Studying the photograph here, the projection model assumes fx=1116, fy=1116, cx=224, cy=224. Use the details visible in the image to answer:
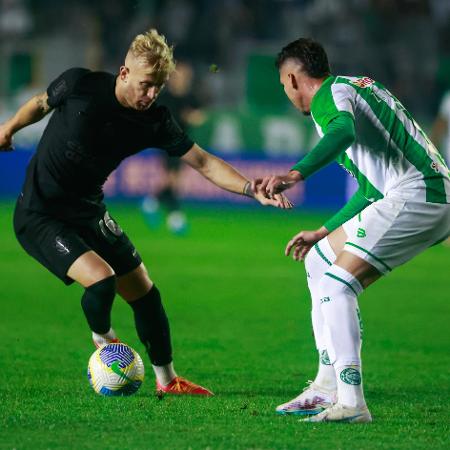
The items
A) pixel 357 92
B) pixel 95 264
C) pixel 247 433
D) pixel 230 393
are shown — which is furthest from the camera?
pixel 230 393

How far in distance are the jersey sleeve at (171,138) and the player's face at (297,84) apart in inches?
34.4

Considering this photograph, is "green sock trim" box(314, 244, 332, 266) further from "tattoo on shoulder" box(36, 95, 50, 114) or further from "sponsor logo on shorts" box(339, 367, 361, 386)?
"tattoo on shoulder" box(36, 95, 50, 114)

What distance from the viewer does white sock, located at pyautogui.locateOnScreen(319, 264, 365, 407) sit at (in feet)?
19.6

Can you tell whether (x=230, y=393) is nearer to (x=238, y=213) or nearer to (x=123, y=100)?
(x=123, y=100)

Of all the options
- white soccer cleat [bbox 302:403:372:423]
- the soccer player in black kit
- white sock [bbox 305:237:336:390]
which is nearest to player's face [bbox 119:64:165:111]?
the soccer player in black kit

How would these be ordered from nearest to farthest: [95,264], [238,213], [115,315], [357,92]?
[357,92] → [95,264] → [115,315] → [238,213]

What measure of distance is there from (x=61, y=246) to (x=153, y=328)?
859mm

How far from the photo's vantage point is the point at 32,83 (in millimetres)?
22438

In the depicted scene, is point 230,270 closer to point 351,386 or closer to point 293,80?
point 293,80

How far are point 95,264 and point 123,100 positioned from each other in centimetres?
101

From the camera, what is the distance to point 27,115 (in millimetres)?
6902

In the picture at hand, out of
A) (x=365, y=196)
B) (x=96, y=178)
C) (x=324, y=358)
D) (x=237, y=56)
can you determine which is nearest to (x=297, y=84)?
(x=365, y=196)

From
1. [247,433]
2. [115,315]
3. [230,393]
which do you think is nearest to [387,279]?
[115,315]

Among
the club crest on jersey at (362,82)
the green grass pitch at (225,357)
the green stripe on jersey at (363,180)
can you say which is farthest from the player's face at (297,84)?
the green grass pitch at (225,357)
